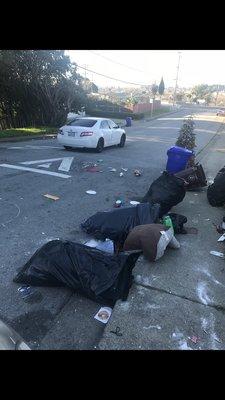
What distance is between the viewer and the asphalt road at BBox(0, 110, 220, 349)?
3.49m

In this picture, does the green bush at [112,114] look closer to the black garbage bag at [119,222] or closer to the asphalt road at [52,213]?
the asphalt road at [52,213]

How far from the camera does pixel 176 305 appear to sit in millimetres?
3910

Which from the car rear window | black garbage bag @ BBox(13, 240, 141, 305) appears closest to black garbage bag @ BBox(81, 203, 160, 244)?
black garbage bag @ BBox(13, 240, 141, 305)

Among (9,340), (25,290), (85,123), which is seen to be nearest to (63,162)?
(85,123)

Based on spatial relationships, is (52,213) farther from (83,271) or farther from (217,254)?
(217,254)

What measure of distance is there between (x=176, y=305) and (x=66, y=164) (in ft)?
26.5

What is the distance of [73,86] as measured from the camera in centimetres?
2258

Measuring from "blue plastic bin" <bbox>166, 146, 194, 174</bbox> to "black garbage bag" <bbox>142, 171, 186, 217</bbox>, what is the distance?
9.21 ft

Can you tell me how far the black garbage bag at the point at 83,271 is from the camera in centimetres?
385

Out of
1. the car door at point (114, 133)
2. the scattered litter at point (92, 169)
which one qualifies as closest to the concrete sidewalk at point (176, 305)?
the scattered litter at point (92, 169)

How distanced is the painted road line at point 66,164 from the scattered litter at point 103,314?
7.08m

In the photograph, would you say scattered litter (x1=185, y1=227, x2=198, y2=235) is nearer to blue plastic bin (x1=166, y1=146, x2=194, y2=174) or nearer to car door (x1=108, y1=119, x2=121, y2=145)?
blue plastic bin (x1=166, y1=146, x2=194, y2=174)

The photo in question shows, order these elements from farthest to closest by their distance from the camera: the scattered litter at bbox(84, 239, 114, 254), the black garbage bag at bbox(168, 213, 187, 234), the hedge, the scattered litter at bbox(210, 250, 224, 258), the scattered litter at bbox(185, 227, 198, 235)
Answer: the hedge
the scattered litter at bbox(185, 227, 198, 235)
the black garbage bag at bbox(168, 213, 187, 234)
the scattered litter at bbox(210, 250, 224, 258)
the scattered litter at bbox(84, 239, 114, 254)
